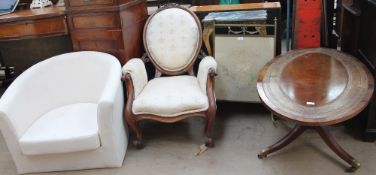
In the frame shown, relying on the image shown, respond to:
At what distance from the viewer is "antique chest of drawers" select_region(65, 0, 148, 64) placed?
8.18 ft

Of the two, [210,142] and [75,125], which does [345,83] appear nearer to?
[210,142]

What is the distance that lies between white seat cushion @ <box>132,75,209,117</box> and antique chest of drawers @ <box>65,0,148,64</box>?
1.40 feet

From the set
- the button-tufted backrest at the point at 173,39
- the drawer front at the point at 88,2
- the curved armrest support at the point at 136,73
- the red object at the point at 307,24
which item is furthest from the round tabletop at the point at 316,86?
the drawer front at the point at 88,2

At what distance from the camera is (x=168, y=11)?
→ 2770 millimetres

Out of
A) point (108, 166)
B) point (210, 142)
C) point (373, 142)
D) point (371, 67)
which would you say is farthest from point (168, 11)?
point (373, 142)

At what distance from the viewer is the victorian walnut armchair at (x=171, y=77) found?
234 cm

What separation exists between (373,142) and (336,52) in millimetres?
678

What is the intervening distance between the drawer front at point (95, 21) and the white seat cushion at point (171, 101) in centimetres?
57

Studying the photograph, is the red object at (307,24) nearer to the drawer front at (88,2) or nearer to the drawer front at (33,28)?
the drawer front at (88,2)

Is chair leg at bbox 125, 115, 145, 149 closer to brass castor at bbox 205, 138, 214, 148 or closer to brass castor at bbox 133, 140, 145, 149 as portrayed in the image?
brass castor at bbox 133, 140, 145, 149

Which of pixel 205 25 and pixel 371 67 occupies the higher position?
pixel 205 25

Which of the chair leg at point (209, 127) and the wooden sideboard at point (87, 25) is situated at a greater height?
the wooden sideboard at point (87, 25)

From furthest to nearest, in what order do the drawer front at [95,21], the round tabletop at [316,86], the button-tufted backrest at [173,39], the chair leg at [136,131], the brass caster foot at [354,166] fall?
the button-tufted backrest at [173,39] → the drawer front at [95,21] → the chair leg at [136,131] → the brass caster foot at [354,166] → the round tabletop at [316,86]

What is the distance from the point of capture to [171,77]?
2.75 metres
